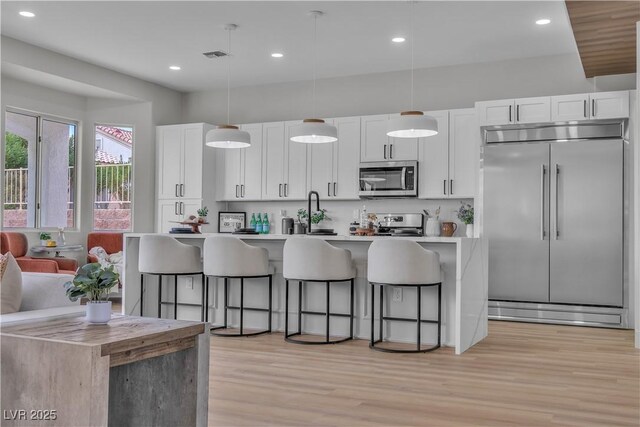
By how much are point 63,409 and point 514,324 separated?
200 inches

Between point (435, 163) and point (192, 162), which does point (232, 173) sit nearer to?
point (192, 162)

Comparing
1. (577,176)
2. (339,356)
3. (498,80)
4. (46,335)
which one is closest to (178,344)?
(46,335)

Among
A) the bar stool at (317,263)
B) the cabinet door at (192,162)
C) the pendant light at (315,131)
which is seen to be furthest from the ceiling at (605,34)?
the cabinet door at (192,162)

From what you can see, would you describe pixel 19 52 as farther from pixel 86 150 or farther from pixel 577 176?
pixel 577 176

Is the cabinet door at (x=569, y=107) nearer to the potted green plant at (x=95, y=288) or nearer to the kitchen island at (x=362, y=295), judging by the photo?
the kitchen island at (x=362, y=295)

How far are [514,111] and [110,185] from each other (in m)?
5.22

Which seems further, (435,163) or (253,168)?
(253,168)

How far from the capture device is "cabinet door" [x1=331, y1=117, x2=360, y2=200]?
24.3 ft

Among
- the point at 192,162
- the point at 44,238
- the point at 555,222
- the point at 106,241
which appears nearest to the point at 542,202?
the point at 555,222

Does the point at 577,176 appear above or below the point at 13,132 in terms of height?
below

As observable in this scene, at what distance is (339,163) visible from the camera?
7496 mm

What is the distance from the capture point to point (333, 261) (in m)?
4.82

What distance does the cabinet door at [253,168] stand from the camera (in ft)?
26.1

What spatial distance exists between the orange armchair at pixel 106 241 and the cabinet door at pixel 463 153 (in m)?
4.23
